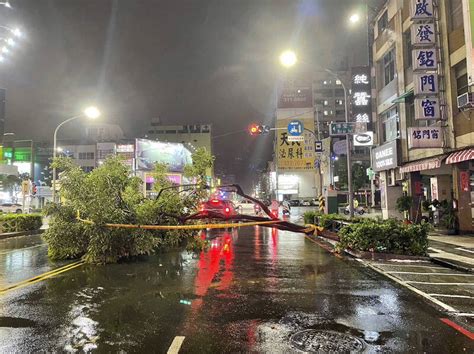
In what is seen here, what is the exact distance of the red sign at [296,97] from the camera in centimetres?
9800

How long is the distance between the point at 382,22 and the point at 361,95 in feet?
18.0

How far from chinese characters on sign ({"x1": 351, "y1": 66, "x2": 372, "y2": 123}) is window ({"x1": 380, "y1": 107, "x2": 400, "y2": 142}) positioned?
134cm

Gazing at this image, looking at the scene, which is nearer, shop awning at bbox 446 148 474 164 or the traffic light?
shop awning at bbox 446 148 474 164

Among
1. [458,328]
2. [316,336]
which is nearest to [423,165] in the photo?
[458,328]

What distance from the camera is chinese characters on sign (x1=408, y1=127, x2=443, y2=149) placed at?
1838 cm

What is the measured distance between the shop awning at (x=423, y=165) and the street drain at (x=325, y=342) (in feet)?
49.5

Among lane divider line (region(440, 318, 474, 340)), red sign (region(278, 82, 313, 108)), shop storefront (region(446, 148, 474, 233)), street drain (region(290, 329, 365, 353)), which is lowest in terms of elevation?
lane divider line (region(440, 318, 474, 340))

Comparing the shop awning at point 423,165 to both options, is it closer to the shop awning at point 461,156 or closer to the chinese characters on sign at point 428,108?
the shop awning at point 461,156

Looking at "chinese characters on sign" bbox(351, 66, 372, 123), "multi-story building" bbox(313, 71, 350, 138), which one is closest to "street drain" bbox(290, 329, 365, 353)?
"chinese characters on sign" bbox(351, 66, 372, 123)

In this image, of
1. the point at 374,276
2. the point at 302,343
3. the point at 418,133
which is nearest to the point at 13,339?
the point at 302,343

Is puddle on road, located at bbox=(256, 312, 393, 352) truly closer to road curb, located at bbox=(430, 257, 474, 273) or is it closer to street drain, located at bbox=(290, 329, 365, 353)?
street drain, located at bbox=(290, 329, 365, 353)

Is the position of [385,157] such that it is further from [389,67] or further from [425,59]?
[425,59]

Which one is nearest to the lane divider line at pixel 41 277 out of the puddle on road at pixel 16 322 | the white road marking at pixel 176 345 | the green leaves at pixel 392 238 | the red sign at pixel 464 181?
the puddle on road at pixel 16 322

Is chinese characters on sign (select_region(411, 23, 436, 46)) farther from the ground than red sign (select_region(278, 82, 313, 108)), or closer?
closer
